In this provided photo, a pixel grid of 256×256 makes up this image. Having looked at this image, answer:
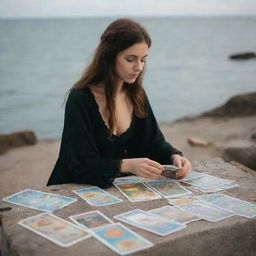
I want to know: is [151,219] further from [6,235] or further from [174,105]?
[174,105]

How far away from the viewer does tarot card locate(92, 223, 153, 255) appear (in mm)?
1947

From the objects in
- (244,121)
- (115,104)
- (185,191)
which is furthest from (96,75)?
(244,121)

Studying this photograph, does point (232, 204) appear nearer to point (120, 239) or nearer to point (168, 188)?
point (168, 188)

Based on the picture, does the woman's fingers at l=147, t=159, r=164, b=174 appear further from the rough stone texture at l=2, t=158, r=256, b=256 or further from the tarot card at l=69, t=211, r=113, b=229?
the tarot card at l=69, t=211, r=113, b=229

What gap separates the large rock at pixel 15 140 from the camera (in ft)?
28.9

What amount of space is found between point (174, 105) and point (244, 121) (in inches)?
274

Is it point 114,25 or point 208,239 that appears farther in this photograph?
point 114,25

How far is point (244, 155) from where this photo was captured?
607cm

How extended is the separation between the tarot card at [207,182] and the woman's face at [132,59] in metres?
0.88

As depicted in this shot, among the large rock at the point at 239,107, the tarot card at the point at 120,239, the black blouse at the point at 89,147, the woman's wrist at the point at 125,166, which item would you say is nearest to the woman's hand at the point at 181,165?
the black blouse at the point at 89,147

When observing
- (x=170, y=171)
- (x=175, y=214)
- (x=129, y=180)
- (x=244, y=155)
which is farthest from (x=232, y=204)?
(x=244, y=155)

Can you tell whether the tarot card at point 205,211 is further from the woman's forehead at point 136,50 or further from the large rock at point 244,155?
the large rock at point 244,155

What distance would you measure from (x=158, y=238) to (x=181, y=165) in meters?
1.03

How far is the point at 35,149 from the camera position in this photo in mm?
8875
